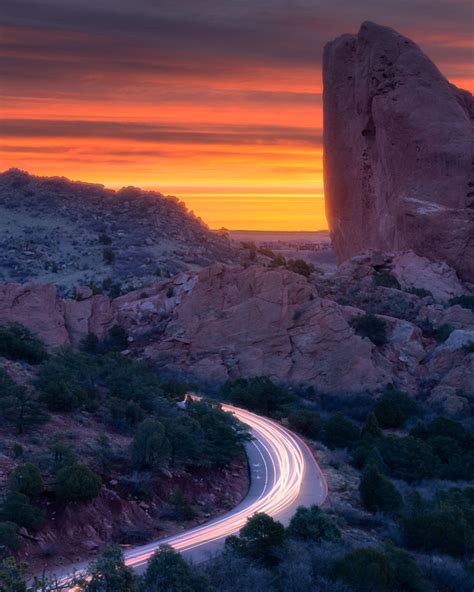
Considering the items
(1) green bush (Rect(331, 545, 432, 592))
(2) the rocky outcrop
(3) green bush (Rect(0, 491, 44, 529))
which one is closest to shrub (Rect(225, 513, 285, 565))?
(1) green bush (Rect(331, 545, 432, 592))

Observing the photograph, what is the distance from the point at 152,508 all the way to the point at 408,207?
44.3 metres

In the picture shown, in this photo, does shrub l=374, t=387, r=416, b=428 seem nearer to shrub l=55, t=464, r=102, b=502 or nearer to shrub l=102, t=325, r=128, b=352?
shrub l=102, t=325, r=128, b=352

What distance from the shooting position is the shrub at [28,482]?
63.1 feet

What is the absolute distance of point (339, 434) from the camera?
34375mm

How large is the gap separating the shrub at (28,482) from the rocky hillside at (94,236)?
40.3 m

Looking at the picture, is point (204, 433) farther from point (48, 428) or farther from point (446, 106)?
point (446, 106)

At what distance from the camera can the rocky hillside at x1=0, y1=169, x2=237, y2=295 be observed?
6819 cm

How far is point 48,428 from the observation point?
24.4 metres

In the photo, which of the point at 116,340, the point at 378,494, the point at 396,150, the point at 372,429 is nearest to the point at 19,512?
the point at 378,494

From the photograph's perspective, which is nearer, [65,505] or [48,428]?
[65,505]

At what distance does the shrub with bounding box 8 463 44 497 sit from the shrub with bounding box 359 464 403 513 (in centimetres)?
902

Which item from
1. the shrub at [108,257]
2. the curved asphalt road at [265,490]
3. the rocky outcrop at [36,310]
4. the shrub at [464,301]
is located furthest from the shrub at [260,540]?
the shrub at [108,257]

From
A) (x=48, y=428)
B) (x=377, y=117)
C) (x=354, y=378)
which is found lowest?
(x=354, y=378)

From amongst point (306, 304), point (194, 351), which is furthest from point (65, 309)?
point (306, 304)
